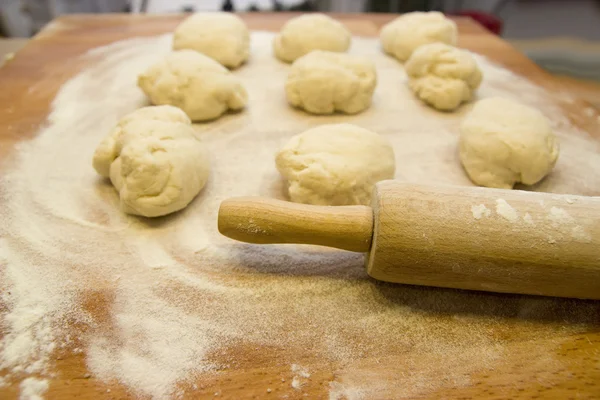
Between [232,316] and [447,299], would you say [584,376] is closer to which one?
[447,299]

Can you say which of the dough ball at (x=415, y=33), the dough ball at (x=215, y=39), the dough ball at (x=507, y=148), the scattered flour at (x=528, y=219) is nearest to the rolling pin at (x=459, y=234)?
the scattered flour at (x=528, y=219)

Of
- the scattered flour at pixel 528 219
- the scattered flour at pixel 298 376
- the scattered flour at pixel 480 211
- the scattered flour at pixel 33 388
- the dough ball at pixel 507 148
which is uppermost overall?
the scattered flour at pixel 480 211

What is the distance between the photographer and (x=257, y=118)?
6.35ft

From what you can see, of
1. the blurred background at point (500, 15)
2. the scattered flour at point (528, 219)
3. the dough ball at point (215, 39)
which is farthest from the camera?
the blurred background at point (500, 15)

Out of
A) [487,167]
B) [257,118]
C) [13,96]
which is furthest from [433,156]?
[13,96]

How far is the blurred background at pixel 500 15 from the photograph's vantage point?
2.59 meters

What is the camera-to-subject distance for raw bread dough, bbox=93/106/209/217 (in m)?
1.35

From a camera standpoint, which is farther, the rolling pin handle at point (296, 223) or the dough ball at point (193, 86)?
the dough ball at point (193, 86)

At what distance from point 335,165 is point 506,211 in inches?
20.1

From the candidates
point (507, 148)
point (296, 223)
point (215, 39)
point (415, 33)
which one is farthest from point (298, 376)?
point (415, 33)

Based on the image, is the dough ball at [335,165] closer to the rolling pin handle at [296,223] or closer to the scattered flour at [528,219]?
the rolling pin handle at [296,223]

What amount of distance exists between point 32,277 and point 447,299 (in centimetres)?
112

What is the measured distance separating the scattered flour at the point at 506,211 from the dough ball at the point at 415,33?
1468mm

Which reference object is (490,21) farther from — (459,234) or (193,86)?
(459,234)
